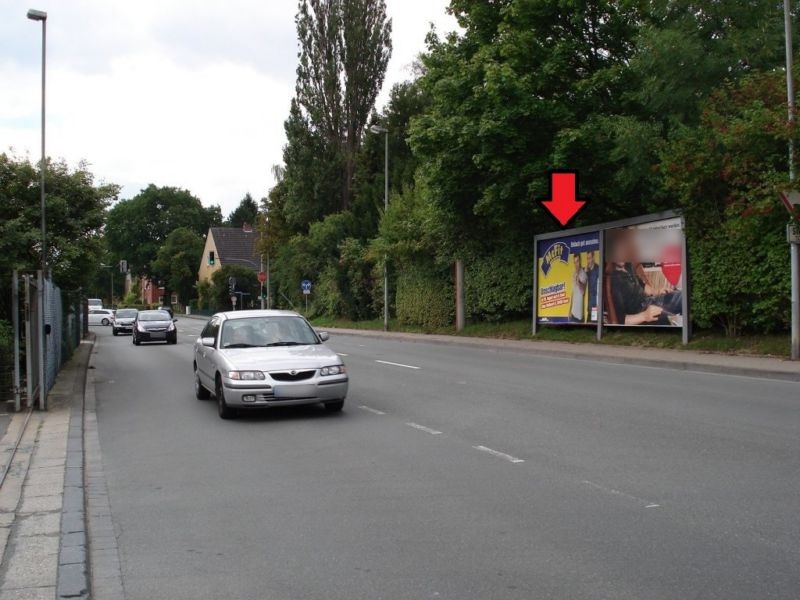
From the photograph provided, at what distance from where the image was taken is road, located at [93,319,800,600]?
4.73 metres

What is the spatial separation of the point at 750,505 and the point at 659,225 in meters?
16.4

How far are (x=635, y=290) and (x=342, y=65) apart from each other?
31.2 m

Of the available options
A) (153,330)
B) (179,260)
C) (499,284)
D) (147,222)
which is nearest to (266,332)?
(499,284)

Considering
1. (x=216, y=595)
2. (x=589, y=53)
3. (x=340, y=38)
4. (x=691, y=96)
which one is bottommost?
(x=216, y=595)

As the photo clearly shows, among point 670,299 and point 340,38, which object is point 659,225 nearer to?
point 670,299

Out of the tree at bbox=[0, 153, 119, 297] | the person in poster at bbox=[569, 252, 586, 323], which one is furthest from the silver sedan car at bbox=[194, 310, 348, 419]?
the person in poster at bbox=[569, 252, 586, 323]

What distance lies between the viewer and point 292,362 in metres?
10.8

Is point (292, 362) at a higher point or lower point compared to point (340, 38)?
lower

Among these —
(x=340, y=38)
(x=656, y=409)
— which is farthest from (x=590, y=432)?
(x=340, y=38)

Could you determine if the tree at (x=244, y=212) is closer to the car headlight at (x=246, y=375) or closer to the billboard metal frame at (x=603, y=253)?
the billboard metal frame at (x=603, y=253)

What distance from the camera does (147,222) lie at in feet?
339

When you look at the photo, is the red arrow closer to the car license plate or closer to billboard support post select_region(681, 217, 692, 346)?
billboard support post select_region(681, 217, 692, 346)

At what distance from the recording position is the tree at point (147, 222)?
333ft

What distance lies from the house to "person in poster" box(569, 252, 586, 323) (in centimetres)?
7154
